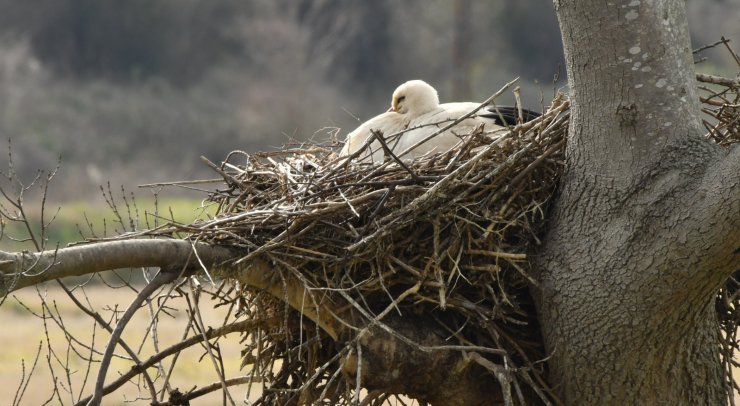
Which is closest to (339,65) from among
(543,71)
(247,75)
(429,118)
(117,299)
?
(247,75)

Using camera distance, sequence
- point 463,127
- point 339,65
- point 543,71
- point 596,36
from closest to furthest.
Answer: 1. point 596,36
2. point 463,127
3. point 543,71
4. point 339,65

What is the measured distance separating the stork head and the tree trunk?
1.31 metres

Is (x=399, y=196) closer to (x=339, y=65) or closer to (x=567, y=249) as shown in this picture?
(x=567, y=249)

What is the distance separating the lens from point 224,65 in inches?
1174

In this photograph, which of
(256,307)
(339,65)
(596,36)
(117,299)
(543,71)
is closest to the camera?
(596,36)

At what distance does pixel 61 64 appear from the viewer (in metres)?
28.6

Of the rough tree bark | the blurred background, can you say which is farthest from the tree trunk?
the blurred background

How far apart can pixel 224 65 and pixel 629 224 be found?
26.7 metres

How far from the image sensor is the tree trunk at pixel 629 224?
12.0 feet

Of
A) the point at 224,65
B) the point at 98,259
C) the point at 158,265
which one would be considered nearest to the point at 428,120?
the point at 158,265

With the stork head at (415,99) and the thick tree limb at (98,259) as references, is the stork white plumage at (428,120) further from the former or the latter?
the thick tree limb at (98,259)

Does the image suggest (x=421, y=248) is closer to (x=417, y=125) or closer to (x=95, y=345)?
(x=417, y=125)

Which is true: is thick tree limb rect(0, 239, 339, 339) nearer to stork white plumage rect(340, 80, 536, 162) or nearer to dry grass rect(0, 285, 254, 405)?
stork white plumage rect(340, 80, 536, 162)

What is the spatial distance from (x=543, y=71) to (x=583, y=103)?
2134 cm
